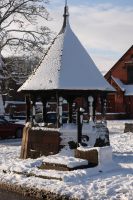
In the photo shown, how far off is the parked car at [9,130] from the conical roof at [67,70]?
9396 mm

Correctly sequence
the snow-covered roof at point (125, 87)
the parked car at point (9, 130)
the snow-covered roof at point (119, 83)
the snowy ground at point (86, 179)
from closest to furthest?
the snowy ground at point (86, 179) → the parked car at point (9, 130) → the snow-covered roof at point (125, 87) → the snow-covered roof at point (119, 83)

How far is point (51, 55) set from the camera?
753 inches

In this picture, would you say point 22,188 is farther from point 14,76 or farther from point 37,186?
point 14,76

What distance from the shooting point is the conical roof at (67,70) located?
17861 mm

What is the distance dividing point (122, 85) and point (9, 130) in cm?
2529

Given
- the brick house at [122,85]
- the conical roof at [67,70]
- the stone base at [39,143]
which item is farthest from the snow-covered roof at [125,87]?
the stone base at [39,143]

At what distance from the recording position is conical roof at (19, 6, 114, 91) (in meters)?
17.9

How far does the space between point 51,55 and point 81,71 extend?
5.05 ft

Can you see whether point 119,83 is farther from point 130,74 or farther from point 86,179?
point 86,179

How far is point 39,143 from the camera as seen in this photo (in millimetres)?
18094

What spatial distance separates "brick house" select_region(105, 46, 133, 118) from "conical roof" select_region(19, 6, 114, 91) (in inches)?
1170

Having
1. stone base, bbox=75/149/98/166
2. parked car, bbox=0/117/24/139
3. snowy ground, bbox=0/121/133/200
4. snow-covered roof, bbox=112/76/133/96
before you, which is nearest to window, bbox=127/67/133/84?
snow-covered roof, bbox=112/76/133/96

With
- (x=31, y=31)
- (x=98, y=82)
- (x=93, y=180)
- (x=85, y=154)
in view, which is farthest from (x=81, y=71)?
(x=31, y=31)

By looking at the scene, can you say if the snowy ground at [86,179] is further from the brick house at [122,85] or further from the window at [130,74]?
the window at [130,74]
